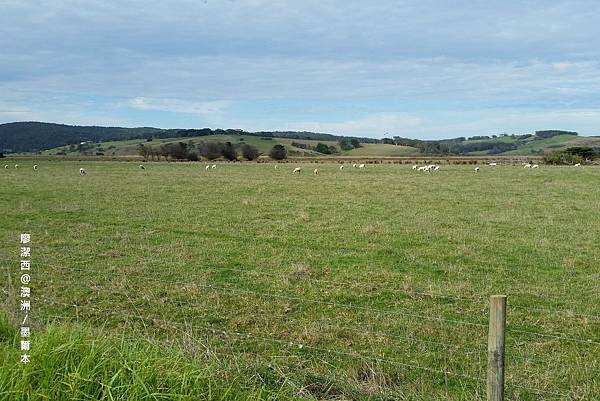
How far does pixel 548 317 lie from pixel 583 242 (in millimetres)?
7876

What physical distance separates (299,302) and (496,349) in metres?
5.64

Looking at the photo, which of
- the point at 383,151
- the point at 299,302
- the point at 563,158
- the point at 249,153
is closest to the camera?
the point at 299,302

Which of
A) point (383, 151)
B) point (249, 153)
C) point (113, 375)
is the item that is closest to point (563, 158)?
point (383, 151)

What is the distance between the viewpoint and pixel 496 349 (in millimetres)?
4152

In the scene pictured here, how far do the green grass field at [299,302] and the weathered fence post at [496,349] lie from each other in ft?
3.69

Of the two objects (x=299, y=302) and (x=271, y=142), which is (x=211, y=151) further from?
(x=299, y=302)

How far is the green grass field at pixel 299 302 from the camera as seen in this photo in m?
4.92

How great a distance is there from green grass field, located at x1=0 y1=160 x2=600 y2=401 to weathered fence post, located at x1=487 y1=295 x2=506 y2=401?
1125 mm

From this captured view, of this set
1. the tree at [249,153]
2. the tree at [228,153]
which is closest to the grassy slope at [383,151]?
the tree at [249,153]

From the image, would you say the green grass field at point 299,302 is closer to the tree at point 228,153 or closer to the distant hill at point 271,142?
the tree at point 228,153

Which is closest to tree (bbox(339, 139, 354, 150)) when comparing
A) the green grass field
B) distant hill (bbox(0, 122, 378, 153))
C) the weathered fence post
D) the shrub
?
distant hill (bbox(0, 122, 378, 153))

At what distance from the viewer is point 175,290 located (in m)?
10.0

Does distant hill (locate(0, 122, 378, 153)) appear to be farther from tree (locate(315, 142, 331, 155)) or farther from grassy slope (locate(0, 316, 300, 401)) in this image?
grassy slope (locate(0, 316, 300, 401))

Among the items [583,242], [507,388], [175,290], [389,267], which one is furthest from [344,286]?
[583,242]
